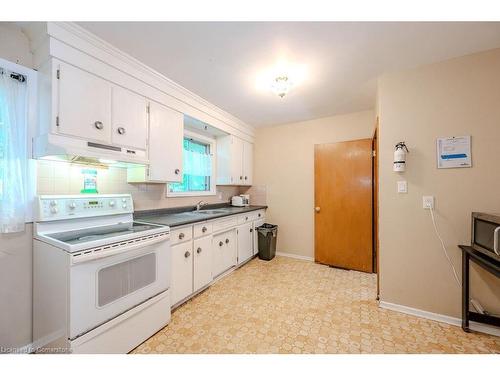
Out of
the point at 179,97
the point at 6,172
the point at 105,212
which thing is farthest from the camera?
the point at 179,97

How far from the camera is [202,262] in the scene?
90.4 inches

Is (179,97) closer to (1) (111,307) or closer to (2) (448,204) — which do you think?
(1) (111,307)

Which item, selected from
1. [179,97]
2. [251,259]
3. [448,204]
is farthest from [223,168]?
[448,204]

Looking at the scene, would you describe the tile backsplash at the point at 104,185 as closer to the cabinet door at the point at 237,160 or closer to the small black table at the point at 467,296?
the cabinet door at the point at 237,160

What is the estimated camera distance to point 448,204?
182 cm

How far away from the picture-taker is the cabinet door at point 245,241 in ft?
9.95

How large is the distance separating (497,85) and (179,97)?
9.49 feet

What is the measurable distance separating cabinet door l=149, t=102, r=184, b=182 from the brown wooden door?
2118 mm

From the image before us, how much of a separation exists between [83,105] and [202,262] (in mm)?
1781

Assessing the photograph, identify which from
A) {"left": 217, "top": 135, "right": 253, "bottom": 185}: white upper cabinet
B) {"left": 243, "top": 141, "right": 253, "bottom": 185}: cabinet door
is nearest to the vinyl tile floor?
{"left": 217, "top": 135, "right": 253, "bottom": 185}: white upper cabinet

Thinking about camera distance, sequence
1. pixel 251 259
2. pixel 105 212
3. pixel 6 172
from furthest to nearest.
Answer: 1. pixel 251 259
2. pixel 105 212
3. pixel 6 172

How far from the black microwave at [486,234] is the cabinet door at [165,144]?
8.79 feet

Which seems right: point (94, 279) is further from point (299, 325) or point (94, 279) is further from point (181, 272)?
point (299, 325)

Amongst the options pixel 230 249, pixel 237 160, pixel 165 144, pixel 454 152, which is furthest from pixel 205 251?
pixel 454 152
